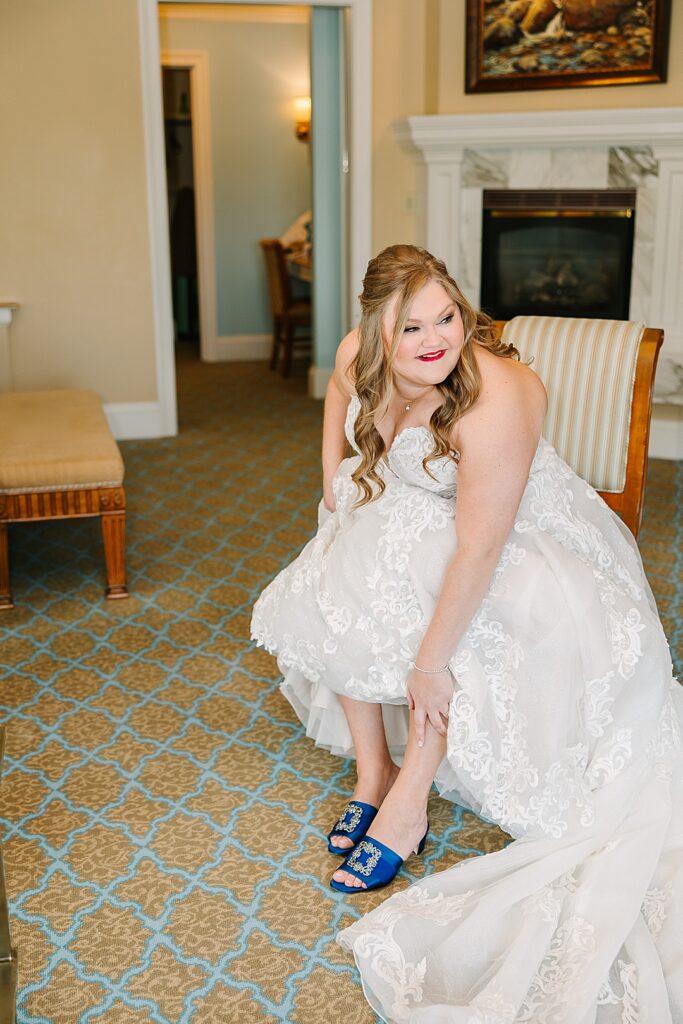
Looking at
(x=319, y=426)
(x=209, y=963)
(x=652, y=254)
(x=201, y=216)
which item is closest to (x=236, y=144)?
(x=201, y=216)

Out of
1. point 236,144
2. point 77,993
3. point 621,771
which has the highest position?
point 236,144

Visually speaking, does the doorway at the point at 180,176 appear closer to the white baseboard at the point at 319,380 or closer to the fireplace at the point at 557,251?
the white baseboard at the point at 319,380

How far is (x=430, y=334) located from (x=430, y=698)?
0.70 metres

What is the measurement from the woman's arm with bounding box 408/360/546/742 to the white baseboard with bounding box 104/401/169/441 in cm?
406

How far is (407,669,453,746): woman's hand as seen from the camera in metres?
2.13

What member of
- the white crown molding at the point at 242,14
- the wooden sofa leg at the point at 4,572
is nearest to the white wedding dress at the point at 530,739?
the wooden sofa leg at the point at 4,572

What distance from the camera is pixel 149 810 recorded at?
8.32 ft

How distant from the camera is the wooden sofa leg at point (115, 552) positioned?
12.1 ft

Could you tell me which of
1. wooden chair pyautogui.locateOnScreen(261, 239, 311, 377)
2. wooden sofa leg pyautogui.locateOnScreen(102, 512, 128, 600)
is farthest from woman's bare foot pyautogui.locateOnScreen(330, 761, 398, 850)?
wooden chair pyautogui.locateOnScreen(261, 239, 311, 377)

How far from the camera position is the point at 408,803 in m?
2.24

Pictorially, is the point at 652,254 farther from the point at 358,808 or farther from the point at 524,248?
the point at 358,808

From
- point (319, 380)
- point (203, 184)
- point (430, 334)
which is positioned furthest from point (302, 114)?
point (430, 334)

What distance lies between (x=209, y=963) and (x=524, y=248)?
449 centimetres

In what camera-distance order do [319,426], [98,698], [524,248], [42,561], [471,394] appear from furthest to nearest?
[319,426] → [524,248] → [42,561] → [98,698] → [471,394]
